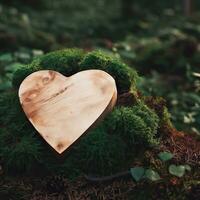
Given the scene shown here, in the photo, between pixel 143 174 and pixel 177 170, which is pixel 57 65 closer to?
pixel 143 174

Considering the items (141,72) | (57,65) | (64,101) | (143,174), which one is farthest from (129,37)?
(143,174)

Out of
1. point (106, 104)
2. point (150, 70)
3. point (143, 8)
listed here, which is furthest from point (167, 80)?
point (143, 8)

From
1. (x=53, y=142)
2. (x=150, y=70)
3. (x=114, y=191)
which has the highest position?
(x=53, y=142)

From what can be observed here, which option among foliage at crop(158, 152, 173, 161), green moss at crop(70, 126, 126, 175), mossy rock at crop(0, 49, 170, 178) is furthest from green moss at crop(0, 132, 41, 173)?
foliage at crop(158, 152, 173, 161)

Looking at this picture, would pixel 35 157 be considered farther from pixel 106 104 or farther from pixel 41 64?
pixel 41 64

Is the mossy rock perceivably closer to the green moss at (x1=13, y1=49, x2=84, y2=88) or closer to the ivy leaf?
the ivy leaf

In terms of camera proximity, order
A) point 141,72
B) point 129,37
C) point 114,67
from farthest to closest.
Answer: point 129,37 → point 141,72 → point 114,67

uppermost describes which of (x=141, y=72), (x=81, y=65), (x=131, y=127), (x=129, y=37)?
(x=81, y=65)
